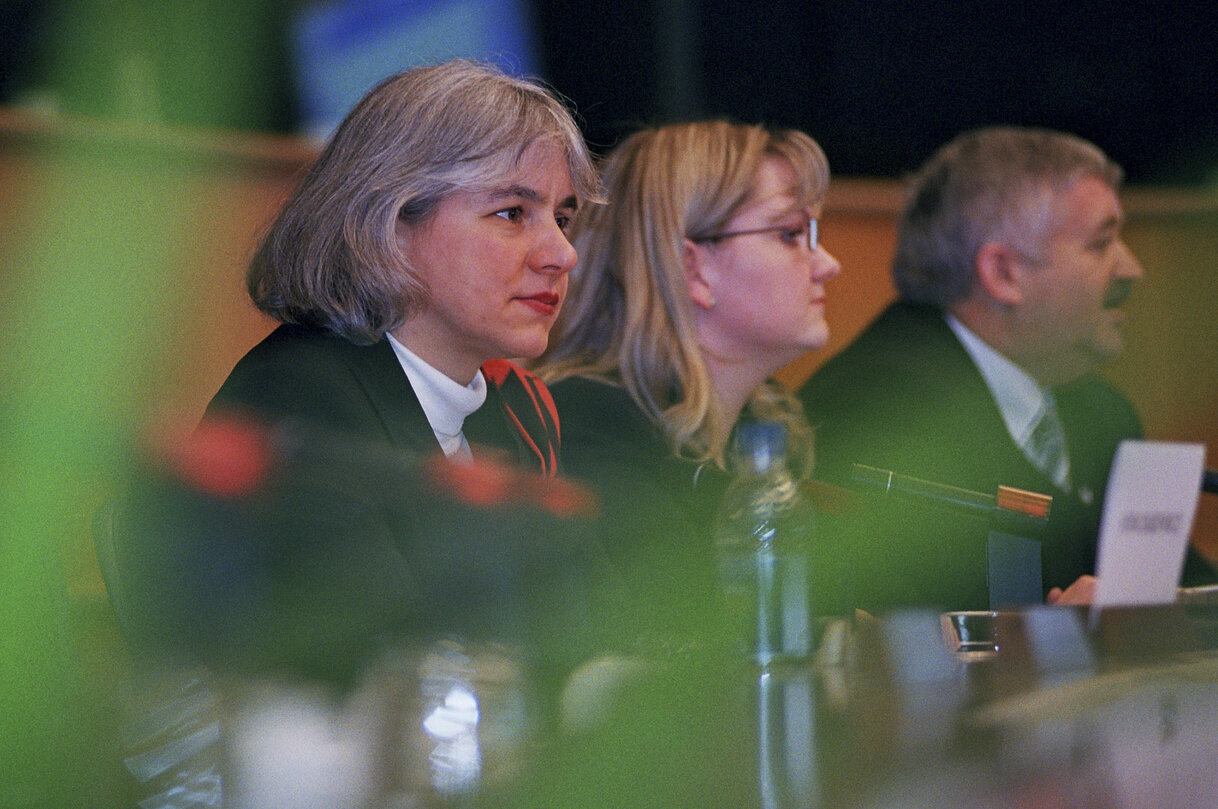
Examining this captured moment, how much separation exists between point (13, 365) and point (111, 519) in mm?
801

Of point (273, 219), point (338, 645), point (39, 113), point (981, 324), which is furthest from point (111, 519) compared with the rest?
point (981, 324)

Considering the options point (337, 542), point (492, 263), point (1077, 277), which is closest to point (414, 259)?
point (492, 263)

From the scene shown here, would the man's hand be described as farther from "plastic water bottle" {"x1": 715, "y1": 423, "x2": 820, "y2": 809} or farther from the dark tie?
the dark tie

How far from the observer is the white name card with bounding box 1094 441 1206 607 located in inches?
42.2

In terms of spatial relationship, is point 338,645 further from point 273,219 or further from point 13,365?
point 13,365

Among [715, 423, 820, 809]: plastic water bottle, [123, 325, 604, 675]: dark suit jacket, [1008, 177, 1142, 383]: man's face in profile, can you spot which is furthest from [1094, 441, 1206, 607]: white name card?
[1008, 177, 1142, 383]: man's face in profile

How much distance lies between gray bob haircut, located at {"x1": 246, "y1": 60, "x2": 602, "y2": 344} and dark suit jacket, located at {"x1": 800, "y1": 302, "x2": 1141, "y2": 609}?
568 mm

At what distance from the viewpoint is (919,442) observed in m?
1.64

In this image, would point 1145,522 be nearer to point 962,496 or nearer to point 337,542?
point 962,496

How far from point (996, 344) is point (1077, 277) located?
0.53 feet

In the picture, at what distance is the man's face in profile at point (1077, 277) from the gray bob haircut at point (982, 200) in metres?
0.02

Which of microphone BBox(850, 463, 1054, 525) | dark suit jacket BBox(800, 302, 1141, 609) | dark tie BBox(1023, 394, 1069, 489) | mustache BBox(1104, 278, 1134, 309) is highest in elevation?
microphone BBox(850, 463, 1054, 525)

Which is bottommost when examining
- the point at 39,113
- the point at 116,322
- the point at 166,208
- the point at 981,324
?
the point at 981,324

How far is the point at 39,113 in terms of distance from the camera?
1.78 metres
